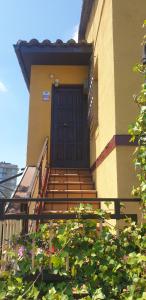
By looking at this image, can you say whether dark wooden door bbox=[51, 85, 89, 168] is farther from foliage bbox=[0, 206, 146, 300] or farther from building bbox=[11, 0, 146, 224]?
foliage bbox=[0, 206, 146, 300]

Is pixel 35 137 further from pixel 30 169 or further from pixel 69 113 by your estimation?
pixel 30 169

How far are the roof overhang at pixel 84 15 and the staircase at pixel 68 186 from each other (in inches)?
186

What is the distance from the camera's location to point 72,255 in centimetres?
325

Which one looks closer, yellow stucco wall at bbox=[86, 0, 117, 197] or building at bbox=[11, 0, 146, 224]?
building at bbox=[11, 0, 146, 224]

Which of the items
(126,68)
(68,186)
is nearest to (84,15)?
(126,68)

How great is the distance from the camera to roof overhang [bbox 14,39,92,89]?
8648 millimetres

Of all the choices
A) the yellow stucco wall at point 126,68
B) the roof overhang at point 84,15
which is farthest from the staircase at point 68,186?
the roof overhang at point 84,15

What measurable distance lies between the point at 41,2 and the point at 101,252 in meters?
7.40

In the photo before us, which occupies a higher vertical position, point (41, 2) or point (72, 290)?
point (41, 2)

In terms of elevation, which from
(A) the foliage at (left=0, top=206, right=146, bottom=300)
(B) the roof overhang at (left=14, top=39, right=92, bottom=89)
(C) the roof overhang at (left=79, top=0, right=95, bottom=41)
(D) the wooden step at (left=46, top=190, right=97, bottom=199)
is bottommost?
(A) the foliage at (left=0, top=206, right=146, bottom=300)

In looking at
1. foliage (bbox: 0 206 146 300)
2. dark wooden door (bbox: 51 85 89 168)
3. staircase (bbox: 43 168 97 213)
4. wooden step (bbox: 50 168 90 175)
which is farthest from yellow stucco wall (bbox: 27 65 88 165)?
foliage (bbox: 0 206 146 300)

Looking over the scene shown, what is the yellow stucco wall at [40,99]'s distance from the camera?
8914mm

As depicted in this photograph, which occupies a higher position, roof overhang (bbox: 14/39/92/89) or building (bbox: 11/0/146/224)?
roof overhang (bbox: 14/39/92/89)

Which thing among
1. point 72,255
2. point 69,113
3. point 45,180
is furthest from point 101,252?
point 69,113
